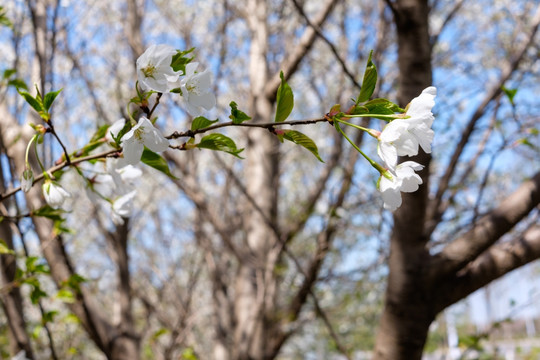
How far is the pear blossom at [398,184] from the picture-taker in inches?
21.9

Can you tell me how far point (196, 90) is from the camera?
58 centimetres

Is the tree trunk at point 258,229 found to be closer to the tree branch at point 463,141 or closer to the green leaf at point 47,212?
the tree branch at point 463,141

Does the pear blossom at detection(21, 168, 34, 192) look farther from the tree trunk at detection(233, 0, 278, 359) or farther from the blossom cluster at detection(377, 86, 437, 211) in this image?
the tree trunk at detection(233, 0, 278, 359)

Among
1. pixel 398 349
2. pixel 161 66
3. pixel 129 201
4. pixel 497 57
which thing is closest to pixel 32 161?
pixel 129 201

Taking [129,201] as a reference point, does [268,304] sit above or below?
above

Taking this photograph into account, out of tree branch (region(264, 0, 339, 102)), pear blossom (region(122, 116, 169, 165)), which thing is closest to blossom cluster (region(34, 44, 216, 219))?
pear blossom (region(122, 116, 169, 165))

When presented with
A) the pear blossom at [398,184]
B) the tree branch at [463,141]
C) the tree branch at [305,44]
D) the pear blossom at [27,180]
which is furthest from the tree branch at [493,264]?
the tree branch at [305,44]

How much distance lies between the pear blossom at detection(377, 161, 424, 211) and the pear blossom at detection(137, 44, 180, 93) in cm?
27

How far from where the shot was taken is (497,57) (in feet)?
17.5

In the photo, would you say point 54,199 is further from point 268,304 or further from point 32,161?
point 268,304

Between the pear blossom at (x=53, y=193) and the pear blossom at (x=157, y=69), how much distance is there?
223 millimetres

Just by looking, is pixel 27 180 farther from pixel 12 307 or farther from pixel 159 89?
pixel 12 307

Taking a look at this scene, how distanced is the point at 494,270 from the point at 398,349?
325 mm

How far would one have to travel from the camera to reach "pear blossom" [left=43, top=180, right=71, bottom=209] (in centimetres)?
67
